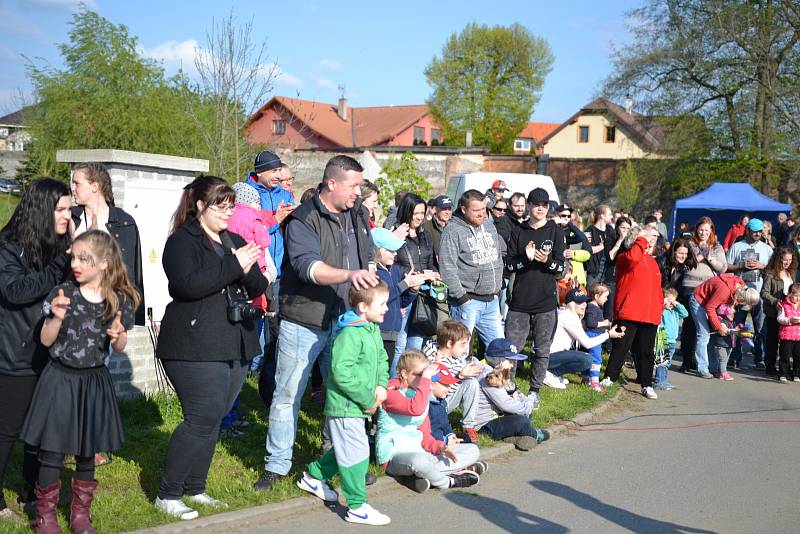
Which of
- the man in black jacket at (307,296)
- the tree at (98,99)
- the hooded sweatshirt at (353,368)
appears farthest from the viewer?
the tree at (98,99)

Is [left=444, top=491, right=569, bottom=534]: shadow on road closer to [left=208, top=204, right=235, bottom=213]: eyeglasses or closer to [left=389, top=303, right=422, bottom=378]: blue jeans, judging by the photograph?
[left=389, top=303, right=422, bottom=378]: blue jeans

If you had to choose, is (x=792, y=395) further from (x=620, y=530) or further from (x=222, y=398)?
(x=222, y=398)

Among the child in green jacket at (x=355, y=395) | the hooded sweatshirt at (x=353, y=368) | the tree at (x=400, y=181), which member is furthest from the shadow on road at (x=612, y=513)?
the tree at (x=400, y=181)

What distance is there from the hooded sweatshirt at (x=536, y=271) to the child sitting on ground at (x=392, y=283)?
1.30m

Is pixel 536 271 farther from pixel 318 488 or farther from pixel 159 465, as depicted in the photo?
pixel 159 465

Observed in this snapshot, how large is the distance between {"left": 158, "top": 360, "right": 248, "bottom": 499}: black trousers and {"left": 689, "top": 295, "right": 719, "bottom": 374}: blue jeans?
8.28 meters

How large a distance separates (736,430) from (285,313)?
212 inches

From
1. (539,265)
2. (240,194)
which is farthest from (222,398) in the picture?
(539,265)

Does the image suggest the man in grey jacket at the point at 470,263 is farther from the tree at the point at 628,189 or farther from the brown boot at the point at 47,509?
the tree at the point at 628,189

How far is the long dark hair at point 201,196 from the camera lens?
→ 17.0 ft

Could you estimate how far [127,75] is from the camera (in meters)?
28.8

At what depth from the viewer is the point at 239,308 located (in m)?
5.14

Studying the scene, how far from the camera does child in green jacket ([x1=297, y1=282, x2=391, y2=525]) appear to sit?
536 cm

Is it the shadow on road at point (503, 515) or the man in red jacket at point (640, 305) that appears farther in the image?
the man in red jacket at point (640, 305)
